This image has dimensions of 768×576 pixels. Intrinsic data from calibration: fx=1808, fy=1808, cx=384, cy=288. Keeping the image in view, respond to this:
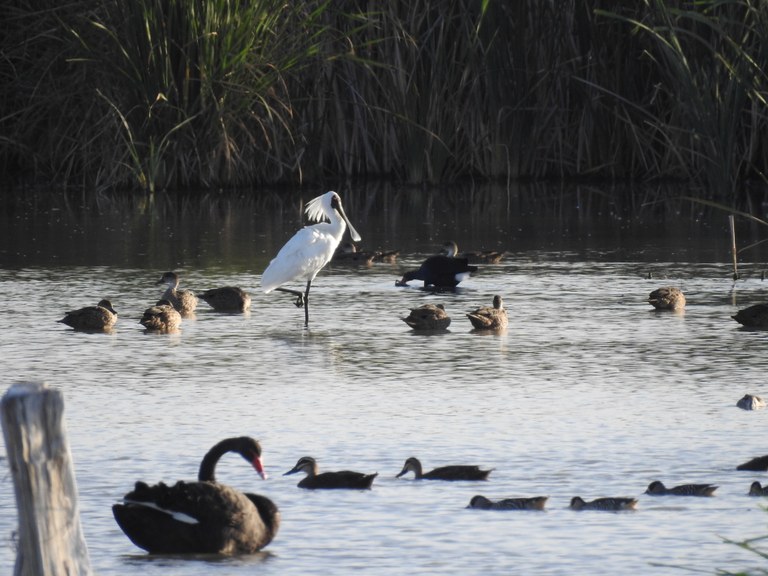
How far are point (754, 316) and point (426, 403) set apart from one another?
135 inches

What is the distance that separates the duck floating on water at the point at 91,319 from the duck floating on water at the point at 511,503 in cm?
534

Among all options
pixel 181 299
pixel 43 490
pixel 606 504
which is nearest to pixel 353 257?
pixel 181 299

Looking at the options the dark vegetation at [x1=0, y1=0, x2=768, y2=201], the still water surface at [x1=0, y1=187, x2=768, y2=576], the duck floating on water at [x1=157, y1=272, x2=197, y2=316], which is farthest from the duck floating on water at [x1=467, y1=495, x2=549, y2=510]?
the dark vegetation at [x1=0, y1=0, x2=768, y2=201]

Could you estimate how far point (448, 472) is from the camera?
8.10 meters

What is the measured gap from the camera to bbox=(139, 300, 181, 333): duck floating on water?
12.5 m

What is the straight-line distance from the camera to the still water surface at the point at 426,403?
7.22m

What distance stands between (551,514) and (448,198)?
16.0 meters

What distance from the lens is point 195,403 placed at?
998 cm

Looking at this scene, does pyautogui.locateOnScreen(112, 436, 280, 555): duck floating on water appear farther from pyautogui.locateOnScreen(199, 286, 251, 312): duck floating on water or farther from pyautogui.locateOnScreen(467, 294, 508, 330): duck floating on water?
pyautogui.locateOnScreen(199, 286, 251, 312): duck floating on water

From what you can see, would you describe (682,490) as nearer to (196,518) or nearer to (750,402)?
(750,402)

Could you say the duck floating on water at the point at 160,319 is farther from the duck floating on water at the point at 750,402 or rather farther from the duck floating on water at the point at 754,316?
the duck floating on water at the point at 750,402

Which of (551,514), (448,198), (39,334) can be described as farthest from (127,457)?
(448,198)

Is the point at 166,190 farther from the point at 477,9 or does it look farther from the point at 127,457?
the point at 127,457

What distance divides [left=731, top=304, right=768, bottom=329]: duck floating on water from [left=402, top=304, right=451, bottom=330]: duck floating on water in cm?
206
